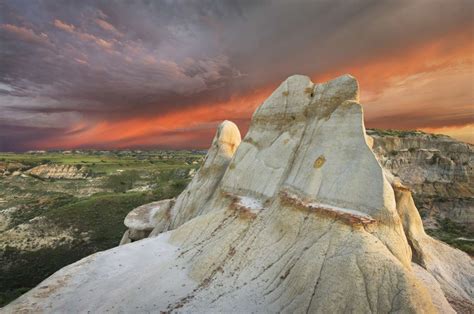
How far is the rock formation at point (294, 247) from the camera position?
1506 centimetres

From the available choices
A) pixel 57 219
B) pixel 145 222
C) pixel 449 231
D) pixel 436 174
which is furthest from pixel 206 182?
pixel 436 174

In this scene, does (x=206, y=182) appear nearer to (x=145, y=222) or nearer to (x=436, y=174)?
(x=145, y=222)

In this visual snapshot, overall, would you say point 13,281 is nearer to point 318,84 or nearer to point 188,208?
point 188,208

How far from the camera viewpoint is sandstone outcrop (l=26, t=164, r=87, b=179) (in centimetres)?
12169

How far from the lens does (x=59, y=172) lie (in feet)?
409

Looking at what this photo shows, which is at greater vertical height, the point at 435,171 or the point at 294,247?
the point at 435,171

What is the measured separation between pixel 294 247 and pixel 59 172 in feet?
439

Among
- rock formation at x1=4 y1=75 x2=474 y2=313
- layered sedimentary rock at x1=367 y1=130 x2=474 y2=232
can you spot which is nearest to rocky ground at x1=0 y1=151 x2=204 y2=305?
rock formation at x1=4 y1=75 x2=474 y2=313

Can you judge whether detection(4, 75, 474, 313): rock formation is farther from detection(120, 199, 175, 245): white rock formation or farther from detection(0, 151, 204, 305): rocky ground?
detection(0, 151, 204, 305): rocky ground

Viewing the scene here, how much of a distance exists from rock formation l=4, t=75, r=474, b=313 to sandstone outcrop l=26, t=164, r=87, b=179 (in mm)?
111343

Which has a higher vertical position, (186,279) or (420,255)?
(420,255)

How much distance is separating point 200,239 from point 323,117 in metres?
14.9

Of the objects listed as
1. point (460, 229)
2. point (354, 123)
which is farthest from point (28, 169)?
point (460, 229)

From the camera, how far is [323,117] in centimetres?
2436
